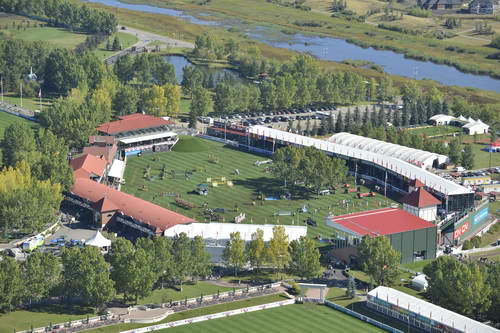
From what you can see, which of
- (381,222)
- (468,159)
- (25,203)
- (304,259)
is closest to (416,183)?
(381,222)

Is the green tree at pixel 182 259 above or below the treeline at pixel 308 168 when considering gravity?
below

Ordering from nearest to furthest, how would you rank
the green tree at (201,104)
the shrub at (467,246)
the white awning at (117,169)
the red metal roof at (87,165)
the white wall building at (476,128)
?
the shrub at (467,246), the red metal roof at (87,165), the white awning at (117,169), the green tree at (201,104), the white wall building at (476,128)

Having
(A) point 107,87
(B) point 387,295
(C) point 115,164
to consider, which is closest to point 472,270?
(B) point 387,295

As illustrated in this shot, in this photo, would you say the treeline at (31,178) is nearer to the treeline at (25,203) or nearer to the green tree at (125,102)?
the treeline at (25,203)

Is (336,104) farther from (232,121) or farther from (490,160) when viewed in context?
(490,160)

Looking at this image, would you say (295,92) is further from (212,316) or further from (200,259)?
(212,316)

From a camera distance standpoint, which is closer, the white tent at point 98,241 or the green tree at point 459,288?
the green tree at point 459,288

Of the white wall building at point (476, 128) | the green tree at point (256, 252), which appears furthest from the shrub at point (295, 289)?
the white wall building at point (476, 128)
